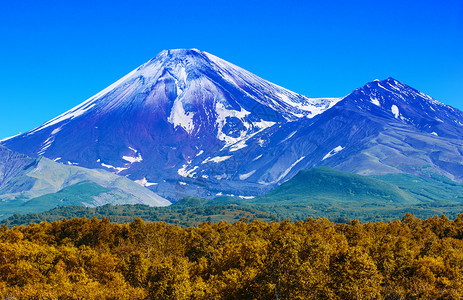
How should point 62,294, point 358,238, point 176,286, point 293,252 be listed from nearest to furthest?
point 293,252, point 176,286, point 62,294, point 358,238

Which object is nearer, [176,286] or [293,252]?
[293,252]

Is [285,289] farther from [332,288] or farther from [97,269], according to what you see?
[97,269]

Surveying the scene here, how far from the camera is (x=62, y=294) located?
56.5 meters

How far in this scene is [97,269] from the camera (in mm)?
70812

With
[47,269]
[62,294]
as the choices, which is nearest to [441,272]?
[62,294]

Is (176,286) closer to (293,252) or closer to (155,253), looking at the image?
(293,252)

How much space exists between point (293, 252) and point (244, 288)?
10.1 m

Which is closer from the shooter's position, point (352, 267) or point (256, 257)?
point (352, 267)

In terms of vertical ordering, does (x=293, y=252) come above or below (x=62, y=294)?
above

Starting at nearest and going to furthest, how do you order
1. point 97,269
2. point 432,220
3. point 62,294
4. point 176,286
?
point 176,286 < point 62,294 < point 97,269 < point 432,220

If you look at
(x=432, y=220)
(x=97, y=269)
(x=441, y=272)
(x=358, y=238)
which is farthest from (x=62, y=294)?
(x=432, y=220)

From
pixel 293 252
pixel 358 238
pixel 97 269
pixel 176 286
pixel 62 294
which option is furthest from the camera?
pixel 358 238

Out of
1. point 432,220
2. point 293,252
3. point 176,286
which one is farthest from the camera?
point 432,220

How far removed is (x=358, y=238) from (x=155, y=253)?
37.5 meters
